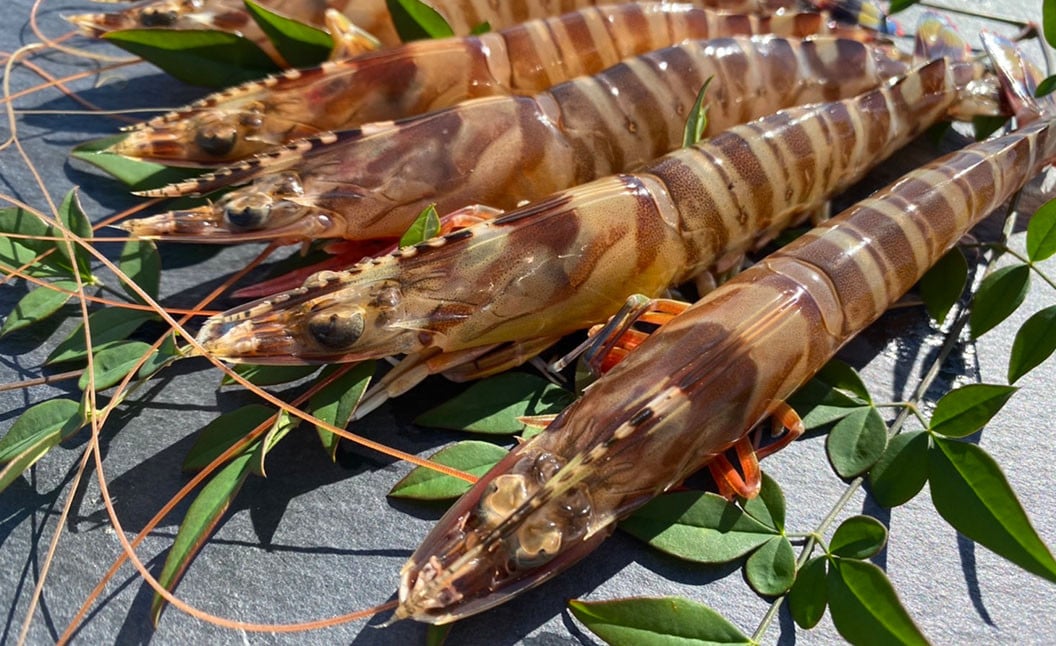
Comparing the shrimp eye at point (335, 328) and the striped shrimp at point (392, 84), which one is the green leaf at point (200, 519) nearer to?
the shrimp eye at point (335, 328)

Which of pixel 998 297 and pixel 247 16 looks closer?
pixel 998 297

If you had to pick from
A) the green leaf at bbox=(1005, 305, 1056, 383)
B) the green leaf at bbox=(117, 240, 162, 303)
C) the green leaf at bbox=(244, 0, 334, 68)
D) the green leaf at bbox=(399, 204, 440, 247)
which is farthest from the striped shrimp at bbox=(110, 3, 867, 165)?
the green leaf at bbox=(1005, 305, 1056, 383)

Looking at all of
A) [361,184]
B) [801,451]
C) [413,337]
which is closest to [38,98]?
[361,184]

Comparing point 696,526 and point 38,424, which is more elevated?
point 38,424

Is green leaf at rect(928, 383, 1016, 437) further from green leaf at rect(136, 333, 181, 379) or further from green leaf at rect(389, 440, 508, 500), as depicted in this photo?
green leaf at rect(136, 333, 181, 379)

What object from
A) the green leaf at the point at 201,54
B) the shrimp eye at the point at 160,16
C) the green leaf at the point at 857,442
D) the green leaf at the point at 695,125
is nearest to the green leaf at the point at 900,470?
the green leaf at the point at 857,442

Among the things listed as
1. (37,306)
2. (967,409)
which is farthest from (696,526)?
(37,306)

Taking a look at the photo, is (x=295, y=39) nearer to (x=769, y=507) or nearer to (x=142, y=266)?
(x=142, y=266)
